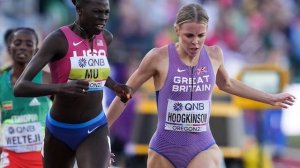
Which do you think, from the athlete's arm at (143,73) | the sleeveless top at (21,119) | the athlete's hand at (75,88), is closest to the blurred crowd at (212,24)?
the sleeveless top at (21,119)

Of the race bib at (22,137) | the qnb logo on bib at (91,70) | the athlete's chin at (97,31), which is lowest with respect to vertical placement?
the race bib at (22,137)

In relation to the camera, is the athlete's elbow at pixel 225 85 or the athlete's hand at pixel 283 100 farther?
the athlete's elbow at pixel 225 85

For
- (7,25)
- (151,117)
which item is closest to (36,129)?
(151,117)

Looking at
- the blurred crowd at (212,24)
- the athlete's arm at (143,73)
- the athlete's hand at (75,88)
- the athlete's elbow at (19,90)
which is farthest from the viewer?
the blurred crowd at (212,24)

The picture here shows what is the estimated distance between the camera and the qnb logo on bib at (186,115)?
349 inches

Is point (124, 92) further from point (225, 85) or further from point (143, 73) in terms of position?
point (225, 85)

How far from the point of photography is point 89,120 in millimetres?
8617

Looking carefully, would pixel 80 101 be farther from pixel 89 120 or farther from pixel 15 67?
pixel 15 67

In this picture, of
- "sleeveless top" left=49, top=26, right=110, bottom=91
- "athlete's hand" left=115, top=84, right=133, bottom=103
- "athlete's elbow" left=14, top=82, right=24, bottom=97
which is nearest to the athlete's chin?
"sleeveless top" left=49, top=26, right=110, bottom=91

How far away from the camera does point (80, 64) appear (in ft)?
27.6

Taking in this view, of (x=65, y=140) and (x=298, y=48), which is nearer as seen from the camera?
(x=65, y=140)

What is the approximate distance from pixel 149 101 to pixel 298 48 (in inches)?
245

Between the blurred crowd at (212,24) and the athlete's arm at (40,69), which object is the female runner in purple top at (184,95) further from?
the blurred crowd at (212,24)

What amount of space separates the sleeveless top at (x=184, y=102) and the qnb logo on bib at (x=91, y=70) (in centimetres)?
62
